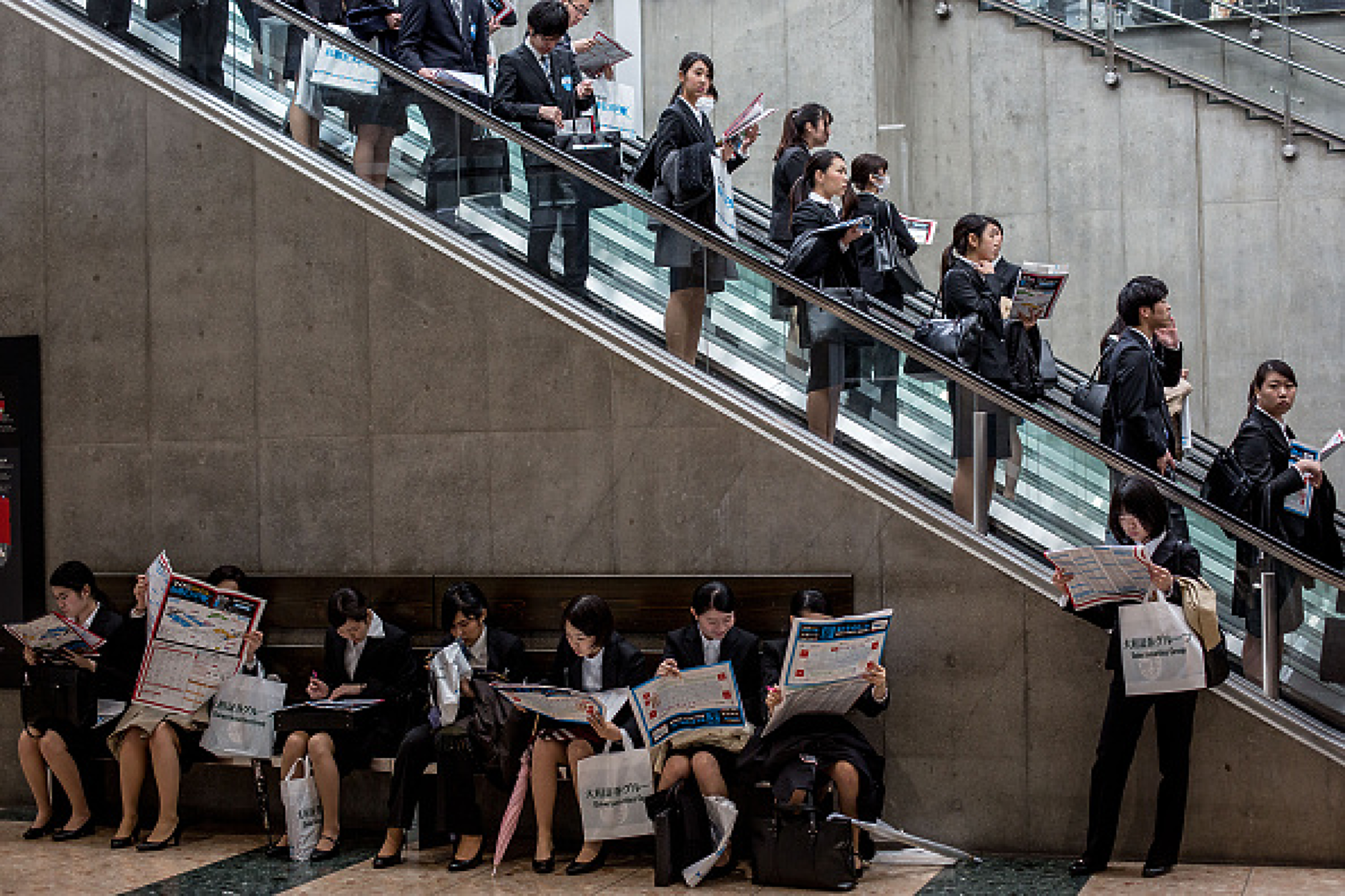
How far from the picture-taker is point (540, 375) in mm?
7867

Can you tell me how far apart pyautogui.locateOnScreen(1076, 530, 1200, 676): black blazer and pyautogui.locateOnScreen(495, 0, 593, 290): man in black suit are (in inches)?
114

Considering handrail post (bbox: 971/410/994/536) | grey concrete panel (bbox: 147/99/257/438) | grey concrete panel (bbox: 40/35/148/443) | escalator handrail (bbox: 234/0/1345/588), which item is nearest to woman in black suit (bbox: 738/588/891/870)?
handrail post (bbox: 971/410/994/536)

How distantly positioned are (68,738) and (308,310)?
7.88 feet

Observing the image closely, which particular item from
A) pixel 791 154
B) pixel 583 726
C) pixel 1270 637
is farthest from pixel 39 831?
pixel 1270 637

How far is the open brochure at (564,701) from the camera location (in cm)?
692

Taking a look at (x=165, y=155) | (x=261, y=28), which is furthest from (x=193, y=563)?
(x=261, y=28)

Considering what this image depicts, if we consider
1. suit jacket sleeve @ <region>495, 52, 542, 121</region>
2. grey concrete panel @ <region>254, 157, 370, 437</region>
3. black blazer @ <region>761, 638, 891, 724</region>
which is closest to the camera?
black blazer @ <region>761, 638, 891, 724</region>

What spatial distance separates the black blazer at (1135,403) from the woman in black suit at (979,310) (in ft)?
1.77

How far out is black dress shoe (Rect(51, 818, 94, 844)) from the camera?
799 centimetres

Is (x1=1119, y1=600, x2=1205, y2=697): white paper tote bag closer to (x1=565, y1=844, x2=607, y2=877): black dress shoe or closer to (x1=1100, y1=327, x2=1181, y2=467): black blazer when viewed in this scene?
(x1=1100, y1=327, x2=1181, y2=467): black blazer

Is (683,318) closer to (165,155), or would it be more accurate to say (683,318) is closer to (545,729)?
(545,729)

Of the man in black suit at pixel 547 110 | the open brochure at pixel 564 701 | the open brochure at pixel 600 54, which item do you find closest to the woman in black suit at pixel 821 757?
the open brochure at pixel 564 701

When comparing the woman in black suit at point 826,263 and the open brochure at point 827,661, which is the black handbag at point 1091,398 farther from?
the open brochure at point 827,661

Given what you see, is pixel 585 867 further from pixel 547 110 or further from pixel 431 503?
pixel 547 110
